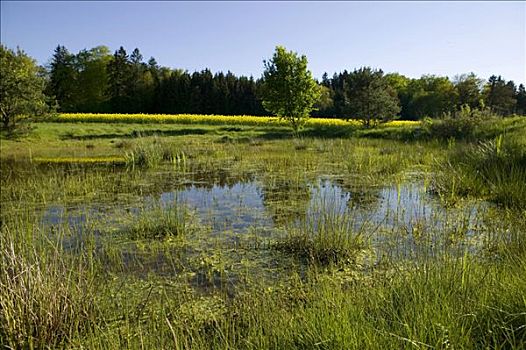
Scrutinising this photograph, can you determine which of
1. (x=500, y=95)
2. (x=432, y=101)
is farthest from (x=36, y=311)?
(x=432, y=101)

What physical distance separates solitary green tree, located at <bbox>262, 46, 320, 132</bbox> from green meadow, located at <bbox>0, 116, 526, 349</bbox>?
53.2 ft

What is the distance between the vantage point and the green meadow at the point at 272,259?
2.00 metres

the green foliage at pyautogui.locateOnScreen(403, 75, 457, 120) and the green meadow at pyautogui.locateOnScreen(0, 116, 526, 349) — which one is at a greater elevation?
the green foliage at pyautogui.locateOnScreen(403, 75, 457, 120)

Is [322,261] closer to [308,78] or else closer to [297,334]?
[297,334]

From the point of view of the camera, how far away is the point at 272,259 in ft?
12.3

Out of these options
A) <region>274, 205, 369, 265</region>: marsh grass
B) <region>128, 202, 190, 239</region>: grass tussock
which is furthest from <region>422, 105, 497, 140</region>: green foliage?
<region>128, 202, 190, 239</region>: grass tussock

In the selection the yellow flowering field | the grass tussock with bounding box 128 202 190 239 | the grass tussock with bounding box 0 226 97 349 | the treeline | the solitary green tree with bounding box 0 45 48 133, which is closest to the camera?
the grass tussock with bounding box 0 226 97 349

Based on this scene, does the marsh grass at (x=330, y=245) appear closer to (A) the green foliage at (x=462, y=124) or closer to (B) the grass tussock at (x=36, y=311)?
(B) the grass tussock at (x=36, y=311)

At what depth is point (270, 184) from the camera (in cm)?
778

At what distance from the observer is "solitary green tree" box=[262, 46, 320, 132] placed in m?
25.2

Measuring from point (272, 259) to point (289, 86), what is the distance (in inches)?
888

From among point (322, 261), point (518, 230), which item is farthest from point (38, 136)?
point (518, 230)

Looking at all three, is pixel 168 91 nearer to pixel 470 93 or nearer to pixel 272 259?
pixel 470 93

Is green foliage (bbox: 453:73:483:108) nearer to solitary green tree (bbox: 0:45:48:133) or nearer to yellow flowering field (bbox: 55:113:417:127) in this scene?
yellow flowering field (bbox: 55:113:417:127)
